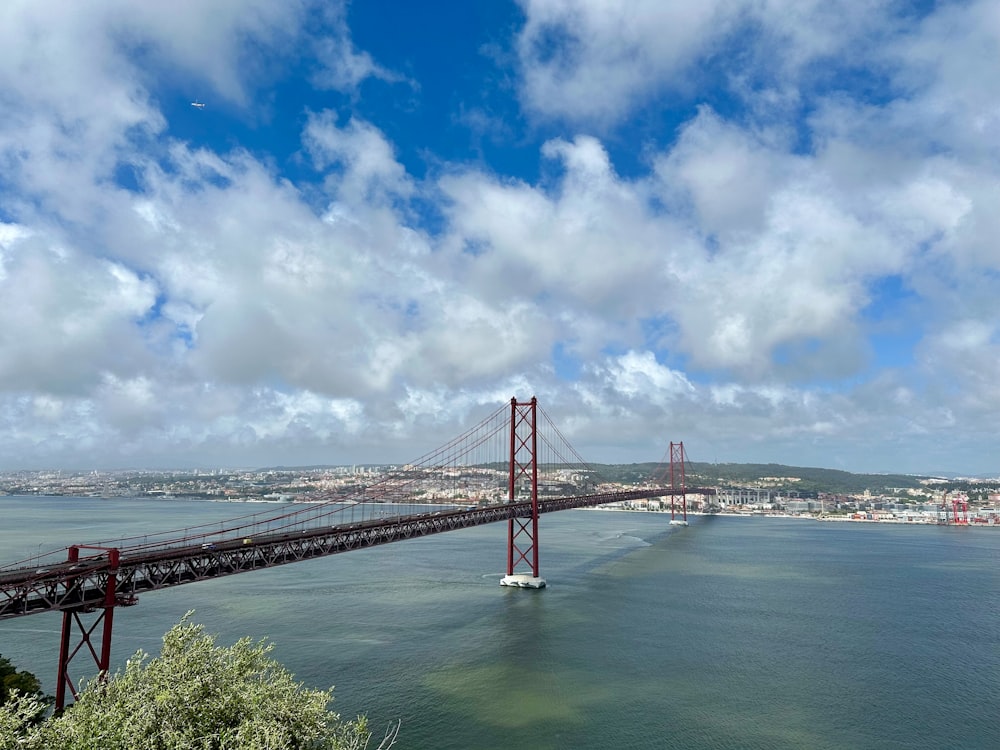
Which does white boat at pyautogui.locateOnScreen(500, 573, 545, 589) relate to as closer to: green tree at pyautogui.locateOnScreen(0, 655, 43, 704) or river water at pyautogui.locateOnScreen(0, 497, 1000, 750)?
river water at pyautogui.locateOnScreen(0, 497, 1000, 750)

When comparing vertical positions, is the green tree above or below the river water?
above

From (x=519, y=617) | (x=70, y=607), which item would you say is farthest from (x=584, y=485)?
(x=70, y=607)

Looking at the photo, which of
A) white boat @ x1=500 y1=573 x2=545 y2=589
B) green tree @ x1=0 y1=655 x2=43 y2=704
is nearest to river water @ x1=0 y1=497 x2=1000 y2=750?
white boat @ x1=500 y1=573 x2=545 y2=589

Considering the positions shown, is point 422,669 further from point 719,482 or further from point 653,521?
point 719,482

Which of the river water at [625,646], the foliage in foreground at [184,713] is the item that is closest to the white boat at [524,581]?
the river water at [625,646]

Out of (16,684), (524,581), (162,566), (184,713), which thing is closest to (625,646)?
(524,581)

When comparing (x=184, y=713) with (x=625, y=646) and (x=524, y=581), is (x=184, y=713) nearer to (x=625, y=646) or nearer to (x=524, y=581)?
(x=625, y=646)
